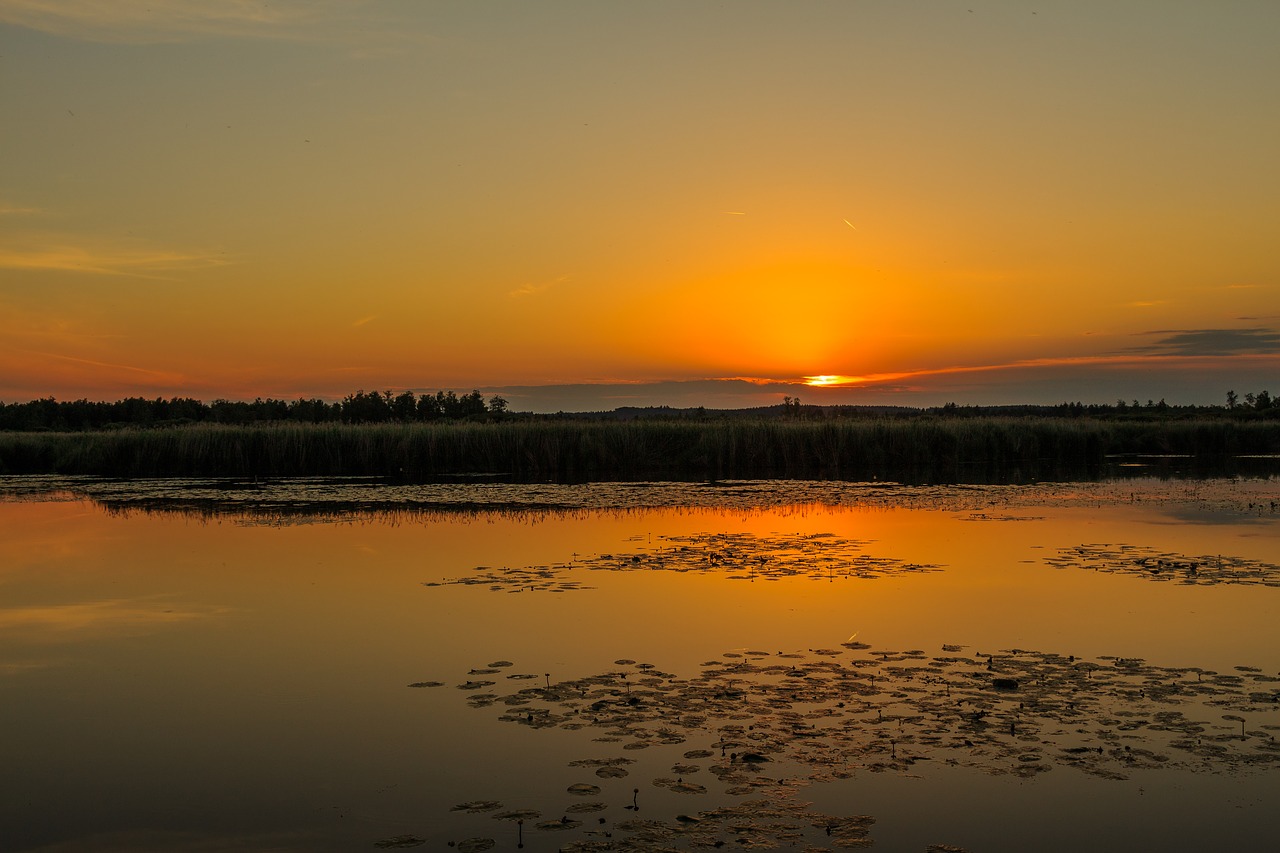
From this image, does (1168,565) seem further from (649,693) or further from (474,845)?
(474,845)

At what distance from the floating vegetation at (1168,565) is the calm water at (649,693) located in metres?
0.08

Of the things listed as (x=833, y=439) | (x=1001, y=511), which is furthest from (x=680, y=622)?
(x=833, y=439)

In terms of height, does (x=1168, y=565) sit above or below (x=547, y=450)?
below

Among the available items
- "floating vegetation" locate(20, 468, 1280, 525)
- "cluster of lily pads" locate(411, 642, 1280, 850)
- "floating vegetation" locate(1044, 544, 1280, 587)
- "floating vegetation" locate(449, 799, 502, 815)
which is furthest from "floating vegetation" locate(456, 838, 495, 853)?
"floating vegetation" locate(20, 468, 1280, 525)

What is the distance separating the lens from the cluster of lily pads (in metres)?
4.91

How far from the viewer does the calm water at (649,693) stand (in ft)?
16.1

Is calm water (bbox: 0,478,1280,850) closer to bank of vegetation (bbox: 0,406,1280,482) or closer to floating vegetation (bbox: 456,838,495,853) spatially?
floating vegetation (bbox: 456,838,495,853)

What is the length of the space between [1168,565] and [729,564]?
515cm

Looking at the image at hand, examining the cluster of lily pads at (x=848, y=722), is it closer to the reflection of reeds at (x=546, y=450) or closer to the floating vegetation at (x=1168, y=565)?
the floating vegetation at (x=1168, y=565)

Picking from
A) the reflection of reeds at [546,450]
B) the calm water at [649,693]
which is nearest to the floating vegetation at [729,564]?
the calm water at [649,693]

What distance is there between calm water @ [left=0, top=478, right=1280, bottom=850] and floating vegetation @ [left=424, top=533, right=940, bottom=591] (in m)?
0.08

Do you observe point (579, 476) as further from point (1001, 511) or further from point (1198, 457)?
point (1198, 457)

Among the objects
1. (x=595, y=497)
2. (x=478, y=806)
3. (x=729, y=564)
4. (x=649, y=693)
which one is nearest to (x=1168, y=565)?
(x=729, y=564)

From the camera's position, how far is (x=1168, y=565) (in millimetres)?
11797
